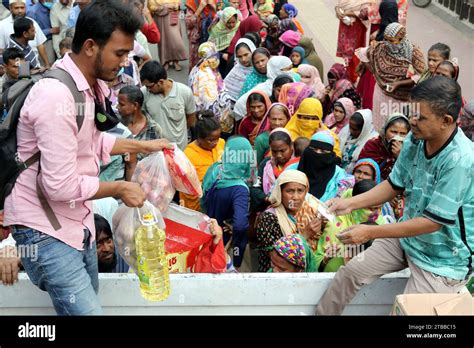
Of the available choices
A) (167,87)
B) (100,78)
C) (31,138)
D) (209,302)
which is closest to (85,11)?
(100,78)

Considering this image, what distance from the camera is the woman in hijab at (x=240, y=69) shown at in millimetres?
7910

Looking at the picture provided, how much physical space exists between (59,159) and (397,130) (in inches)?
142

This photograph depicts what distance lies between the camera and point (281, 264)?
3.88 metres

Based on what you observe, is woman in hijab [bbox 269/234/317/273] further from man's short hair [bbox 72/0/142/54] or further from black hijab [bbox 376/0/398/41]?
black hijab [bbox 376/0/398/41]

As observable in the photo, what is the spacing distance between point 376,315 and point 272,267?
826 millimetres

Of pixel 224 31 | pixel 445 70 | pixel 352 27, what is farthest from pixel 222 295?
pixel 352 27

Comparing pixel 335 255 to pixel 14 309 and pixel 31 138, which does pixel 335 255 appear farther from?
pixel 31 138

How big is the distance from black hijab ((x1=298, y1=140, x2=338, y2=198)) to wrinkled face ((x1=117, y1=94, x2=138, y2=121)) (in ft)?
5.06

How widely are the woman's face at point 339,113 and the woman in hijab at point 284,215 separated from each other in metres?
2.32

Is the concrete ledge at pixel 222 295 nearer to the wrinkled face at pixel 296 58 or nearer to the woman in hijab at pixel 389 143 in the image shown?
the woman in hijab at pixel 389 143

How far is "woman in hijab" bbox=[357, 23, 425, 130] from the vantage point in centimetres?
710

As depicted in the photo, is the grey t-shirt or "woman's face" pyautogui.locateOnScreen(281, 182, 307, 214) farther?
the grey t-shirt

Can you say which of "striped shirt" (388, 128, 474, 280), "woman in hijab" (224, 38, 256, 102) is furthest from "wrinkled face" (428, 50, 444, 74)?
"striped shirt" (388, 128, 474, 280)

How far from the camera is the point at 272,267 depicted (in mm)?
4023
